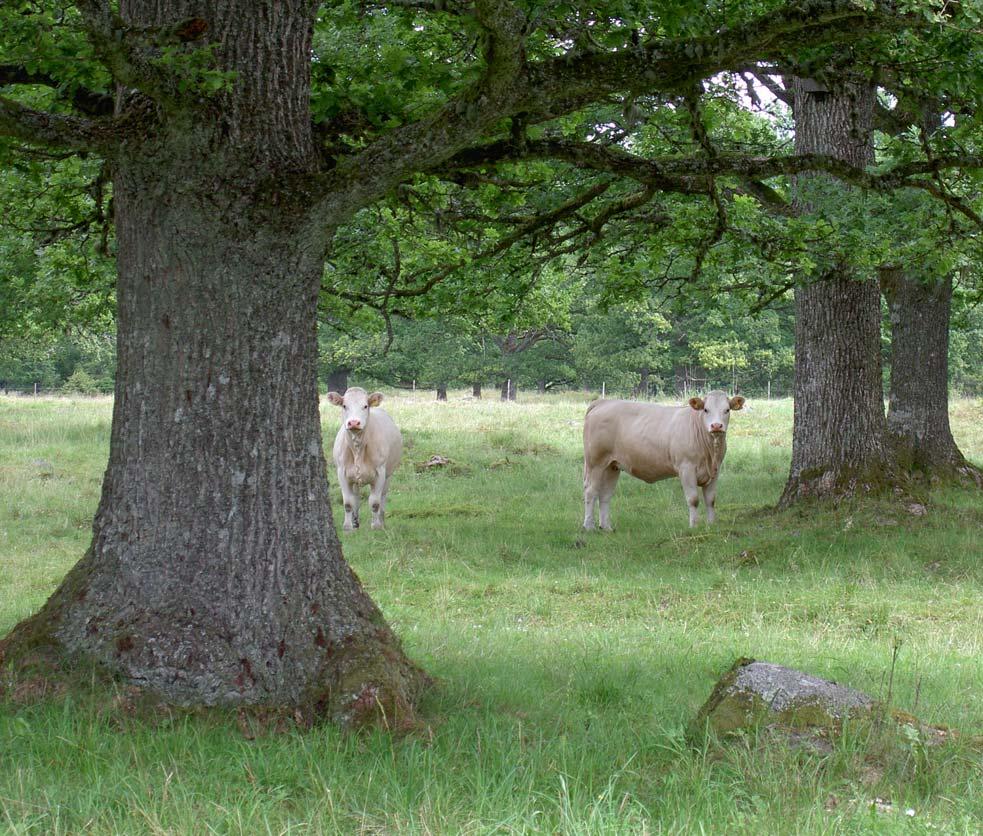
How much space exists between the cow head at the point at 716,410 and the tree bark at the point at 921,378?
8.68 feet

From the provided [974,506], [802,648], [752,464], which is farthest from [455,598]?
[752,464]

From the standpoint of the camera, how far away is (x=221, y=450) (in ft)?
17.8

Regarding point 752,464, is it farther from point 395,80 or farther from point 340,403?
point 395,80

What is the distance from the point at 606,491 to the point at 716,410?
84.4 inches

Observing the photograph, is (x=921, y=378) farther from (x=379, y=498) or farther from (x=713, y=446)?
(x=379, y=498)

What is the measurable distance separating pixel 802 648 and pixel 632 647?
1.25 metres

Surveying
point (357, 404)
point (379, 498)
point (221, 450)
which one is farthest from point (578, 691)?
point (357, 404)

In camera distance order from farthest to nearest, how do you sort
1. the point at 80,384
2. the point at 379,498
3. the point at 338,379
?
the point at 80,384
the point at 338,379
the point at 379,498

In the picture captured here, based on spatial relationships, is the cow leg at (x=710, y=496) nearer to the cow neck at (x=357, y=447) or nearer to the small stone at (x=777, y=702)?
the cow neck at (x=357, y=447)

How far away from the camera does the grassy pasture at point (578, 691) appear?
3.84 meters

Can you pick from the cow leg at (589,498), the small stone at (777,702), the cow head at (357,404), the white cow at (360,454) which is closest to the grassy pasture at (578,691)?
the small stone at (777,702)

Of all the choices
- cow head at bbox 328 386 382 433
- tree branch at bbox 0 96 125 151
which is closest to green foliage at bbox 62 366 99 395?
cow head at bbox 328 386 382 433

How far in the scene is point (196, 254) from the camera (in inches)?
217

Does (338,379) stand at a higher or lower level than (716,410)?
lower
